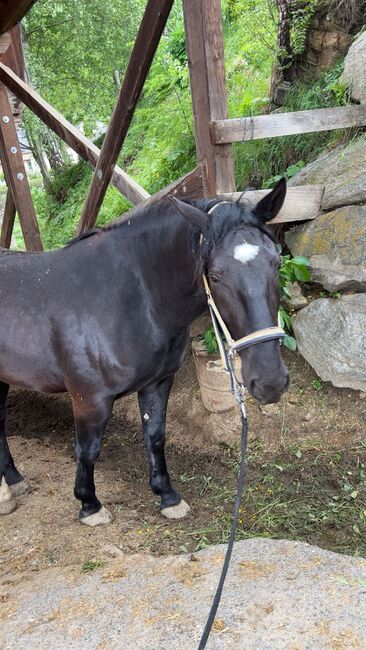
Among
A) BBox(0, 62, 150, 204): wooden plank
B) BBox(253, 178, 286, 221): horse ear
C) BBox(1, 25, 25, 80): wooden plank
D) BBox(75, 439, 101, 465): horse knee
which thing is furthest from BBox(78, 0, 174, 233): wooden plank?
BBox(75, 439, 101, 465): horse knee

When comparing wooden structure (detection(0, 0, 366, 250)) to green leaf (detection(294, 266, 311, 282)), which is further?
green leaf (detection(294, 266, 311, 282))

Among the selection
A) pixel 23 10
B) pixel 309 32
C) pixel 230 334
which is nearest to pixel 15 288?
pixel 230 334

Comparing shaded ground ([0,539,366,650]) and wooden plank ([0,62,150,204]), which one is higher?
wooden plank ([0,62,150,204])

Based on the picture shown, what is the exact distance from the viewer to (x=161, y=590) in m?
2.47

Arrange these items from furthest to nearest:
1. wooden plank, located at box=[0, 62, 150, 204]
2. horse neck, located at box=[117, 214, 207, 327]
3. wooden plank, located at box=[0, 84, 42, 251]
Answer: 1. wooden plank, located at box=[0, 84, 42, 251]
2. wooden plank, located at box=[0, 62, 150, 204]
3. horse neck, located at box=[117, 214, 207, 327]

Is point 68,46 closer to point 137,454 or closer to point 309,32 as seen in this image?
point 309,32

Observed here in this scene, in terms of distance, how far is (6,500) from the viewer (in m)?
3.56

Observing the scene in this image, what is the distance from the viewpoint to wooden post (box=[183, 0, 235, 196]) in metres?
3.11

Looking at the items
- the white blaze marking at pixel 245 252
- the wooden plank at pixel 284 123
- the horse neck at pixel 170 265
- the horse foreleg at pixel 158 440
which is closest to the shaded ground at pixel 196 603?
the horse foreleg at pixel 158 440

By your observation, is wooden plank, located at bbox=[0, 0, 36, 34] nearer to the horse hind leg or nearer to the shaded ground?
the horse hind leg

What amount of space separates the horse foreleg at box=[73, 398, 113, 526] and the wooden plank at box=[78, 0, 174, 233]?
210 centimetres

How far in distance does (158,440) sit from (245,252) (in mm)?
1675

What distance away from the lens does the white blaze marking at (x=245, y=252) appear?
205 cm

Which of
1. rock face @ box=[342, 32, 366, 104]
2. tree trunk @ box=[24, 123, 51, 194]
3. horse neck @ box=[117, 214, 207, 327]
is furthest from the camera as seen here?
tree trunk @ box=[24, 123, 51, 194]
